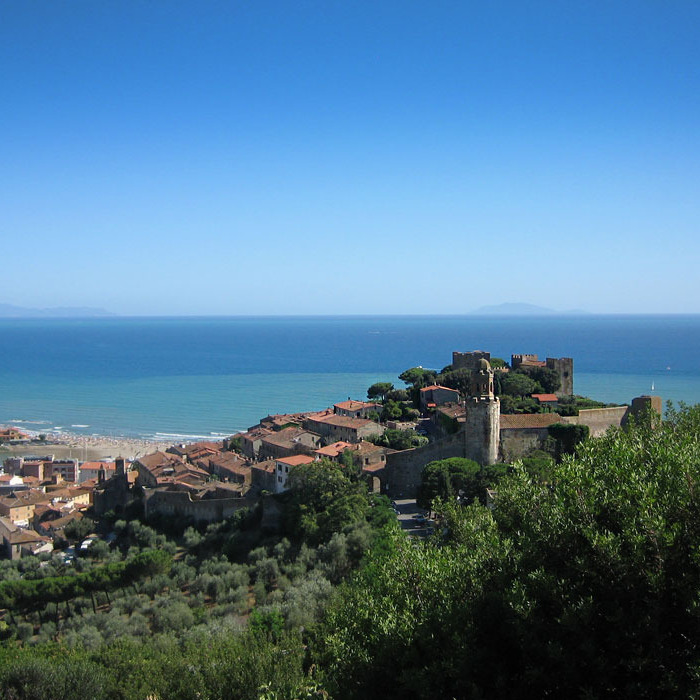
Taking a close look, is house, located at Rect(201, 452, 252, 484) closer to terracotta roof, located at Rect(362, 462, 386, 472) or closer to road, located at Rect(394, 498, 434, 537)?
terracotta roof, located at Rect(362, 462, 386, 472)

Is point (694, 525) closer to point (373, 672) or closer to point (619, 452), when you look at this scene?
point (619, 452)

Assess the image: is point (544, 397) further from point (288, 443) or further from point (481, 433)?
point (288, 443)

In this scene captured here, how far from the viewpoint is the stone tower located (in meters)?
26.4

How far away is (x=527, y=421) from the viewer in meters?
29.0

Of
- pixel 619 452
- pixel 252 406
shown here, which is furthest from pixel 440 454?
pixel 252 406

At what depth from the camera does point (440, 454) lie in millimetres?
27578

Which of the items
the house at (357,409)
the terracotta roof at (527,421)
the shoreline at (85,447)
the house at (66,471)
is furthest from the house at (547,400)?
the house at (66,471)

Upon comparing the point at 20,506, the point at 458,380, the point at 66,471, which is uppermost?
the point at 458,380

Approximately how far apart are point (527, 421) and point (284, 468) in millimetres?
10867

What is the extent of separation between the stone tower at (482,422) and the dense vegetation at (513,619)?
12.0 m

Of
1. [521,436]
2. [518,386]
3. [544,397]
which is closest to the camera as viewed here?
[521,436]

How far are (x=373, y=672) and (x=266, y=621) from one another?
8.44m

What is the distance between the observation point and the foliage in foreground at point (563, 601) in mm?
6984

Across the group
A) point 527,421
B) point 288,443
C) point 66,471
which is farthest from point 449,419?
point 66,471
